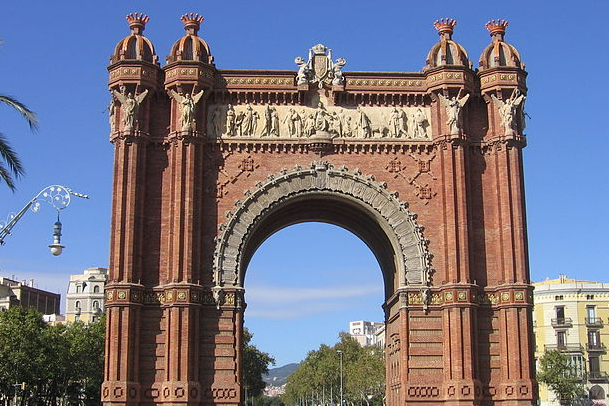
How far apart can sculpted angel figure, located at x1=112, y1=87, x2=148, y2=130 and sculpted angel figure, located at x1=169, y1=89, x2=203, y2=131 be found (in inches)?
55.4

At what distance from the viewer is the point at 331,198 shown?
Answer: 107 ft

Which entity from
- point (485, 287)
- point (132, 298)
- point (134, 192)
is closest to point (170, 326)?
point (132, 298)

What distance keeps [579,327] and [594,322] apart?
1283 millimetres

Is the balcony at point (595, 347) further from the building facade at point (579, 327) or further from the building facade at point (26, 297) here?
the building facade at point (26, 297)

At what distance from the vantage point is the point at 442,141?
32469mm

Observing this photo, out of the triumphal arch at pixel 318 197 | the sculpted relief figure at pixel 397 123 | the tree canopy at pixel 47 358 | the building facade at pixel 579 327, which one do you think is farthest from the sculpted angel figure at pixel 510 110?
the building facade at pixel 579 327

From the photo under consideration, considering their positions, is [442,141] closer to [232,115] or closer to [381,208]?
[381,208]

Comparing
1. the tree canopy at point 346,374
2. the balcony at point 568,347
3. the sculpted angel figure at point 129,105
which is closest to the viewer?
the sculpted angel figure at point 129,105

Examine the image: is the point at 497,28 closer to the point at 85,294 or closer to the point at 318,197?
the point at 318,197

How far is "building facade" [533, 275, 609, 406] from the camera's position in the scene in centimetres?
6856

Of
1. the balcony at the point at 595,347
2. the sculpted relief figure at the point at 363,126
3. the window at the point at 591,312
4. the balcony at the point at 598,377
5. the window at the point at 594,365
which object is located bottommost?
the balcony at the point at 598,377

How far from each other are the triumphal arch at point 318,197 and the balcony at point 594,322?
4002 cm

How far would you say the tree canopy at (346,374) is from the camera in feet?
254

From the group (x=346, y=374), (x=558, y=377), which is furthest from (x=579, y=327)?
(x=346, y=374)
